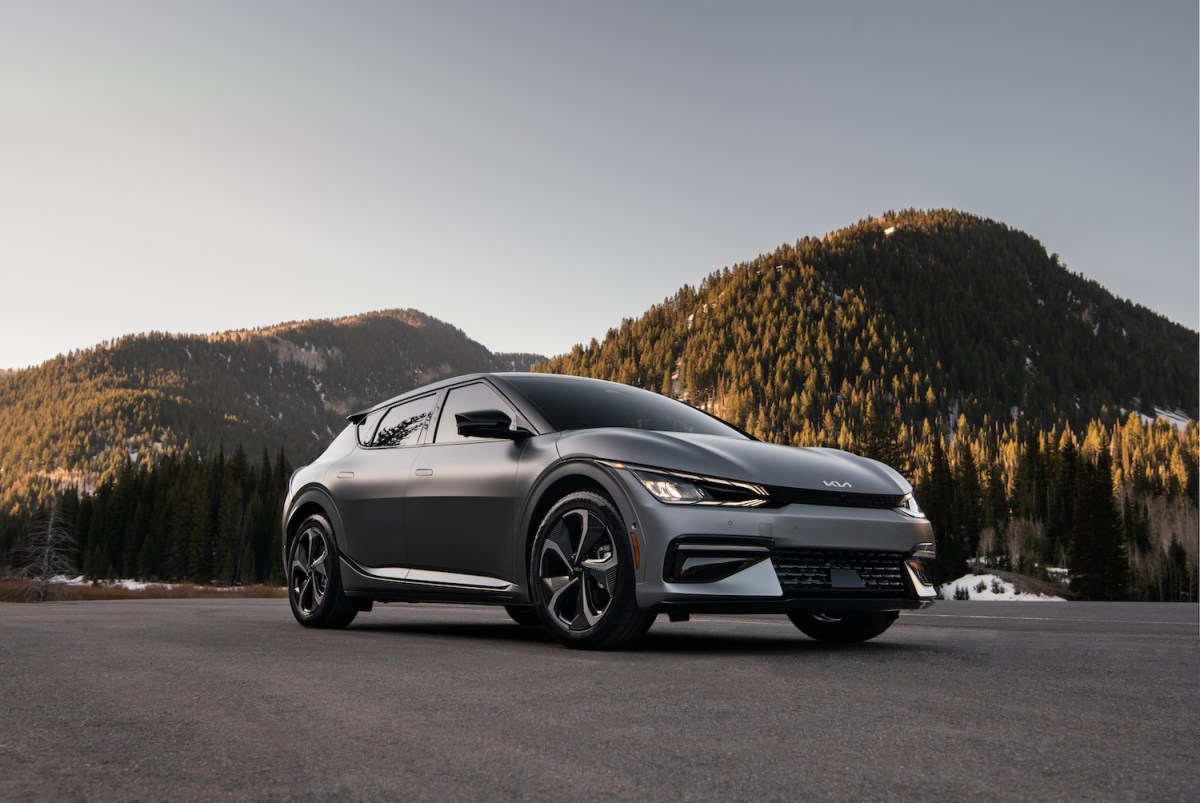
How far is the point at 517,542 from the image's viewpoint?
5.93 m

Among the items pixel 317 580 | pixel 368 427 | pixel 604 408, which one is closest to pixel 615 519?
pixel 604 408

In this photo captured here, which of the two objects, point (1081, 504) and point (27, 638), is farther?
point (1081, 504)

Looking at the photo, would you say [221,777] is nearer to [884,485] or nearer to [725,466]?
[725,466]

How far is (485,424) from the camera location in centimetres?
590

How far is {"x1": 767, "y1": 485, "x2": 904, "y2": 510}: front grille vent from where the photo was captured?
5289mm

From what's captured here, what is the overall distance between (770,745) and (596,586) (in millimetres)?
2655

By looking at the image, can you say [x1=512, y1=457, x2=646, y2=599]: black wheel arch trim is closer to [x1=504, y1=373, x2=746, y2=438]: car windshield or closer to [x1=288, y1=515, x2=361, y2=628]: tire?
[x1=504, y1=373, x2=746, y2=438]: car windshield

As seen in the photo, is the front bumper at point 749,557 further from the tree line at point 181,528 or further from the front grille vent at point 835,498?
the tree line at point 181,528

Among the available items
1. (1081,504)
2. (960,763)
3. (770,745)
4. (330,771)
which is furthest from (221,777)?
(1081,504)

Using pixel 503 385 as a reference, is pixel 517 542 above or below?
below

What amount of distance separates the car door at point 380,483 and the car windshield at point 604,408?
3.05 feet

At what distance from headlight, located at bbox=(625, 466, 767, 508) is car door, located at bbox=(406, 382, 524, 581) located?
1.14 metres

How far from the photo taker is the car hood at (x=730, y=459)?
5324mm

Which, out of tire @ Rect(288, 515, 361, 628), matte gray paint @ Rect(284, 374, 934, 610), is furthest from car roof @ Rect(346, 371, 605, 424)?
tire @ Rect(288, 515, 361, 628)
